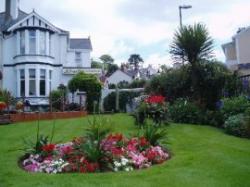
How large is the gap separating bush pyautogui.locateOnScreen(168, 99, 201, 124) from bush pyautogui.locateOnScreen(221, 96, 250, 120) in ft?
4.62

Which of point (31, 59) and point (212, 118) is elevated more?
point (31, 59)

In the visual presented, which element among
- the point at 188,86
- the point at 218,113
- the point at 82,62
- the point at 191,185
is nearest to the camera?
the point at 191,185

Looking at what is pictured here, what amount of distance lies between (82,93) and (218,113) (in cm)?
1302

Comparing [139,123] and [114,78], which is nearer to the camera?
[139,123]

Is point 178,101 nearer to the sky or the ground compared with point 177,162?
nearer to the sky

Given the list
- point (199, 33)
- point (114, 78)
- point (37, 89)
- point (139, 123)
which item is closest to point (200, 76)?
point (199, 33)

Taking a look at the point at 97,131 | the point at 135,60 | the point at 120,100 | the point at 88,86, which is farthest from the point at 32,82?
the point at 135,60

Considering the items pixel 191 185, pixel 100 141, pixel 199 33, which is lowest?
pixel 191 185

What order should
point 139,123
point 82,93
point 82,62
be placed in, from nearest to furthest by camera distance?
point 139,123
point 82,93
point 82,62

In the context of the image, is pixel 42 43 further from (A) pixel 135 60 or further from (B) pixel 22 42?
(A) pixel 135 60

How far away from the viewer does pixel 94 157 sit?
7.90m

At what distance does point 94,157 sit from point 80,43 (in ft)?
104

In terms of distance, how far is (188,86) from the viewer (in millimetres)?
19094

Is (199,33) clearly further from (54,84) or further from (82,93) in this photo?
(54,84)
